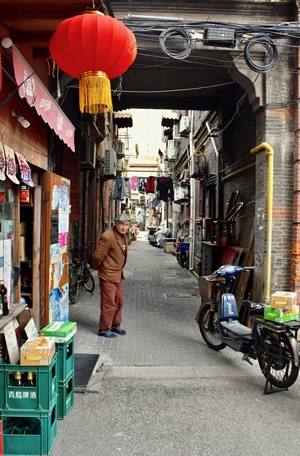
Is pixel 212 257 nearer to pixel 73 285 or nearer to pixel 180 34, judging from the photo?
pixel 73 285

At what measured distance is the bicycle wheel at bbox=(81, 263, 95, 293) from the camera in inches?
388

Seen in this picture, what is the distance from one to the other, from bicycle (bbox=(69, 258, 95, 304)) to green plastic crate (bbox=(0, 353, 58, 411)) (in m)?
5.50

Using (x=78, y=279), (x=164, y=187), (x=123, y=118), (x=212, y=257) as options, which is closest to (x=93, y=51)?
(x=78, y=279)

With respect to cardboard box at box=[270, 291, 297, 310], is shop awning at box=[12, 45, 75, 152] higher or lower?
higher

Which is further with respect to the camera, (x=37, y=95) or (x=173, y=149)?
(x=173, y=149)

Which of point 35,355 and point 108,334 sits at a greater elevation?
point 35,355

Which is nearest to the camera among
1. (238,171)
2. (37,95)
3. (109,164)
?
(37,95)

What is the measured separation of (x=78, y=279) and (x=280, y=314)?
6271 mm

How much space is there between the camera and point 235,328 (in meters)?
4.97

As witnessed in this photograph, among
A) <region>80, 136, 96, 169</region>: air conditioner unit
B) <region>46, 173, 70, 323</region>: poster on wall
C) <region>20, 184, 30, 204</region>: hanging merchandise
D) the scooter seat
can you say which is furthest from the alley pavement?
<region>80, 136, 96, 169</region>: air conditioner unit

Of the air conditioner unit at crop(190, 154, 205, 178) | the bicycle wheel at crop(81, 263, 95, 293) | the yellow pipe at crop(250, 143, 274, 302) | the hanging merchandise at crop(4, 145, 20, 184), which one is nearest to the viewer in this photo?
the hanging merchandise at crop(4, 145, 20, 184)

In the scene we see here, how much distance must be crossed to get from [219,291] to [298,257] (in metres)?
1.52

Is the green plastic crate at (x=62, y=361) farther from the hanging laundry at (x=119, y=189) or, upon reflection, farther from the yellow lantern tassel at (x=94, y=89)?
the hanging laundry at (x=119, y=189)

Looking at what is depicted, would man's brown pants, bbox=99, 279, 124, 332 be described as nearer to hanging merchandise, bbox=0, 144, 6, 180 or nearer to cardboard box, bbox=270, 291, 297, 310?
cardboard box, bbox=270, 291, 297, 310
